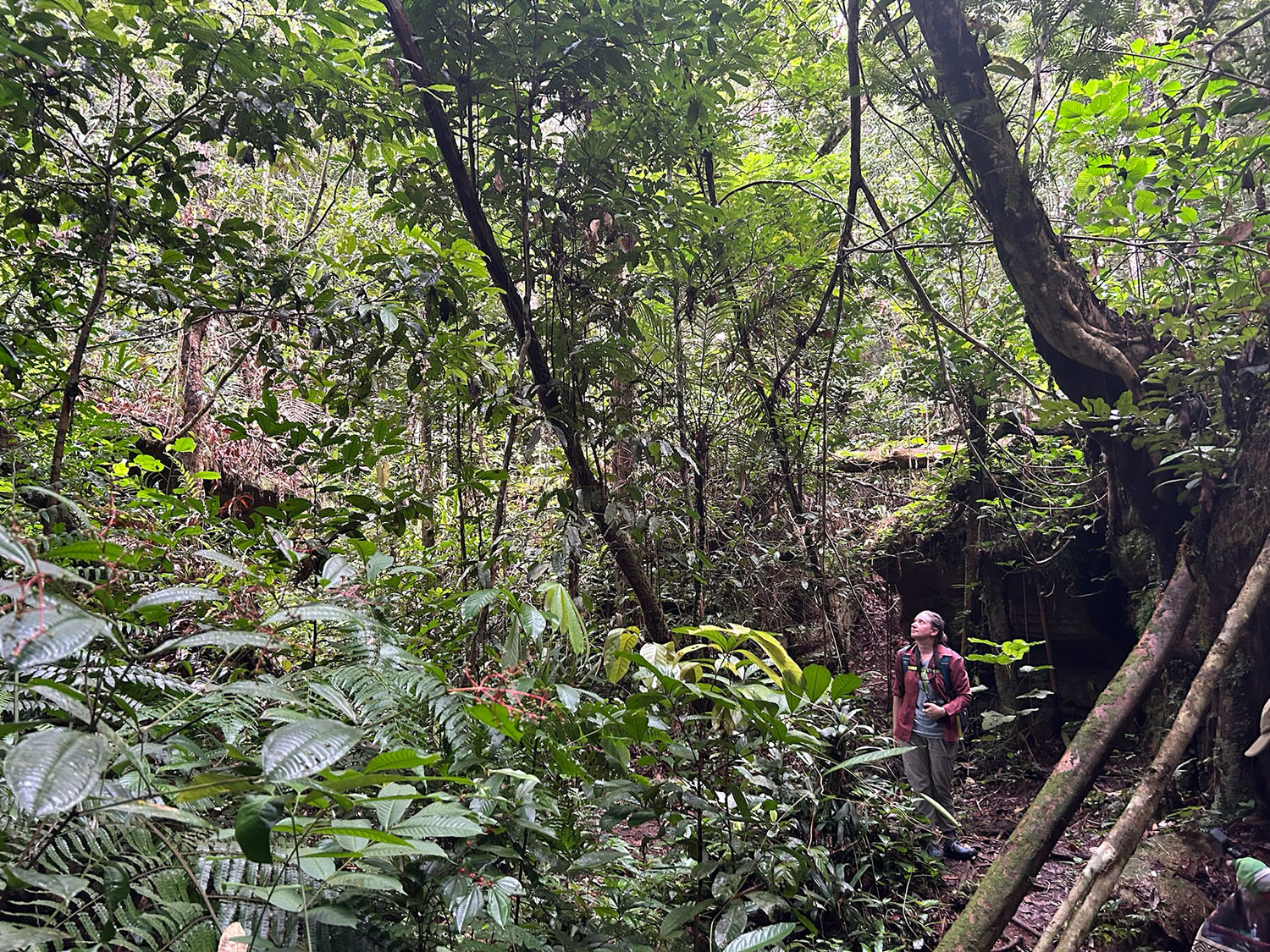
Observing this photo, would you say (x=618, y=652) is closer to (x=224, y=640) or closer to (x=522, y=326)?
(x=224, y=640)

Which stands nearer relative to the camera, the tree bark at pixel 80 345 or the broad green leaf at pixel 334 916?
the broad green leaf at pixel 334 916

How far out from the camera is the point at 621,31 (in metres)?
2.65

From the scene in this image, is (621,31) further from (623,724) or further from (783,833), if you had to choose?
(783,833)

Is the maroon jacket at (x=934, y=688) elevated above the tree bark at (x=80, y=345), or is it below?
below

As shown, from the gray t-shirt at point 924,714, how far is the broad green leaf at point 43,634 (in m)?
5.08

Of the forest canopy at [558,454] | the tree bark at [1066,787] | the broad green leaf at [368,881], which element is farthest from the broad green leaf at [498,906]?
the tree bark at [1066,787]

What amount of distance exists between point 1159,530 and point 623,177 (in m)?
3.70

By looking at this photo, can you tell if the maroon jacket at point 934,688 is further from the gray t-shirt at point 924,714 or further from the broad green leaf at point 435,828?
the broad green leaf at point 435,828

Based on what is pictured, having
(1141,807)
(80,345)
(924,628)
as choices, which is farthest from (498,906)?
(924,628)

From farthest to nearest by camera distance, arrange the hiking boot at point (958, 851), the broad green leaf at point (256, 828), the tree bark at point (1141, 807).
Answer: the hiking boot at point (958, 851)
the tree bark at point (1141, 807)
the broad green leaf at point (256, 828)

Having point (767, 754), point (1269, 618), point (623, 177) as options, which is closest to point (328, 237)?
point (623, 177)

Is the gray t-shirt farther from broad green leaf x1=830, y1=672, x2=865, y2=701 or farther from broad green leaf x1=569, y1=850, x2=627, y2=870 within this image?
broad green leaf x1=569, y1=850, x2=627, y2=870

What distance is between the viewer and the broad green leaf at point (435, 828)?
1105 mm

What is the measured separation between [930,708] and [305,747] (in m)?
4.83
